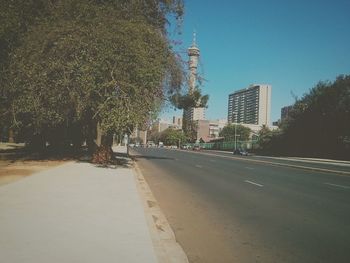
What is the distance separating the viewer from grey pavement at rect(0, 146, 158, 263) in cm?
566

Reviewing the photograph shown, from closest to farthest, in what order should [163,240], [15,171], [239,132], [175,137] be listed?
[163,240] → [15,171] → [239,132] → [175,137]

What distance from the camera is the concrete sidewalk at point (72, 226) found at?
5.66m

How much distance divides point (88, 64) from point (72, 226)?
13.3 meters

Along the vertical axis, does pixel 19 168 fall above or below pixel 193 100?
below

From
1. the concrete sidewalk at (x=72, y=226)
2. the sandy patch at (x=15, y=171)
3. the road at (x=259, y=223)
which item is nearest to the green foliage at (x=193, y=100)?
the sandy patch at (x=15, y=171)

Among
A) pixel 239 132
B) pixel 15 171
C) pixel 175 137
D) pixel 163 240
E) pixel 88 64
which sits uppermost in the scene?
pixel 239 132

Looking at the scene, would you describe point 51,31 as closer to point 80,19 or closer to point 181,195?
point 80,19

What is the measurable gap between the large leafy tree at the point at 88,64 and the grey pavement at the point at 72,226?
8.29m

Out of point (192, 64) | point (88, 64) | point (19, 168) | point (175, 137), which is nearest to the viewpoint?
point (88, 64)

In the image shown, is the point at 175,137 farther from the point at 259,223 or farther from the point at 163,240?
the point at 163,240

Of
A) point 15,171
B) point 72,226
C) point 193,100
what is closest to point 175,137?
point 193,100

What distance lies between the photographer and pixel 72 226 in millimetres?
7312

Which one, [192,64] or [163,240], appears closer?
[163,240]

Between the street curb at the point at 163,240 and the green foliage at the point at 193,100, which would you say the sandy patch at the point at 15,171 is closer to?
the street curb at the point at 163,240
